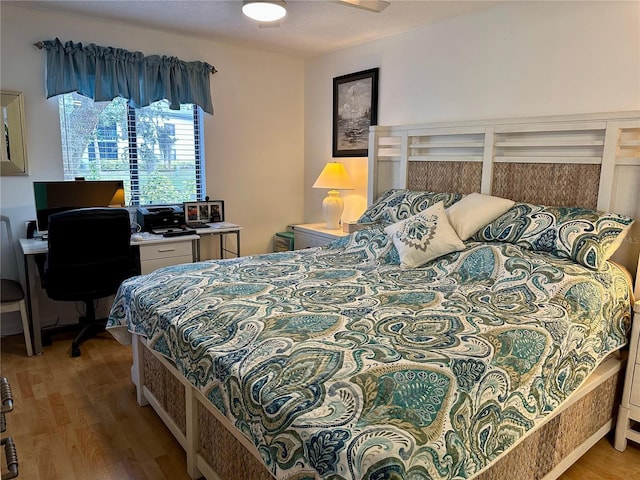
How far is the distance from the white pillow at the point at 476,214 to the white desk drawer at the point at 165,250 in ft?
6.89

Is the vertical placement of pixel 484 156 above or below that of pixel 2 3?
below

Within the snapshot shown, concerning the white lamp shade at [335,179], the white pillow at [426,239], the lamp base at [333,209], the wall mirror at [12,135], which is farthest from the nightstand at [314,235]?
the wall mirror at [12,135]

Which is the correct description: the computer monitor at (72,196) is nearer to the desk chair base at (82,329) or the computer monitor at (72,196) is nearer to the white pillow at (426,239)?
the desk chair base at (82,329)

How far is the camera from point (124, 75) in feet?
11.8

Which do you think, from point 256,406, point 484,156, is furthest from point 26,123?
point 484,156

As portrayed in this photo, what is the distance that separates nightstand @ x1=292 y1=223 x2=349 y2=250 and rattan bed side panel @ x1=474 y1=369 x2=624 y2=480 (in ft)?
7.00

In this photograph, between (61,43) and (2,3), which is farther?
(61,43)

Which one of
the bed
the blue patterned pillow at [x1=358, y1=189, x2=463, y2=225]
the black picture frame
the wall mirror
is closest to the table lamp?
the black picture frame

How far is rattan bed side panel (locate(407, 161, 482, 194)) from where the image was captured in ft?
10.2

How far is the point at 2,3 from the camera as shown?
313 centimetres

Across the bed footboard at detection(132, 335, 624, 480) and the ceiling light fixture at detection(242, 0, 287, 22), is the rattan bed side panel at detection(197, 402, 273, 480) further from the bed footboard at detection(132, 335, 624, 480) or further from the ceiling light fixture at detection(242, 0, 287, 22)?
the ceiling light fixture at detection(242, 0, 287, 22)

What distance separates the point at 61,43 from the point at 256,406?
3.28m

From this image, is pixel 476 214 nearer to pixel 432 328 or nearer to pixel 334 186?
pixel 432 328

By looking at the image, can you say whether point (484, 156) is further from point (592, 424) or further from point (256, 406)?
point (256, 406)
